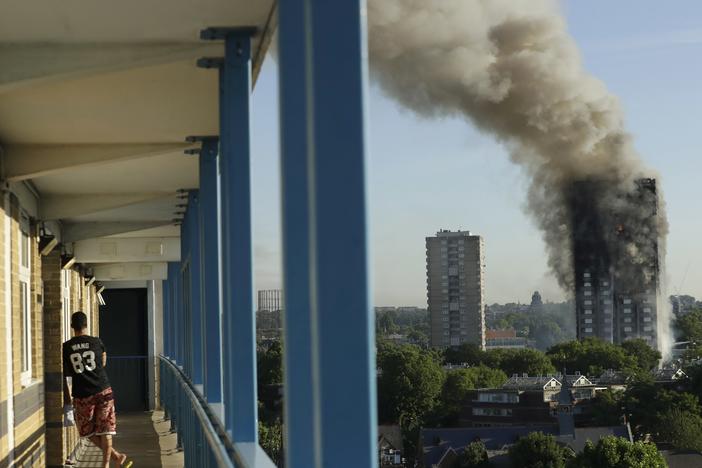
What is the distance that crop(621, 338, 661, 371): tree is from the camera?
59.0 meters

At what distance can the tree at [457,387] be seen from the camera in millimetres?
51838

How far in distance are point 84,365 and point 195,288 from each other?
7.44ft

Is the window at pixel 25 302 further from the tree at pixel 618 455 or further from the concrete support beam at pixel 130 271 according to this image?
the tree at pixel 618 455

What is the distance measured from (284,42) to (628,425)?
51.1m

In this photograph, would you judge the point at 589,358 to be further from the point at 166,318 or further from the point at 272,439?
the point at 166,318

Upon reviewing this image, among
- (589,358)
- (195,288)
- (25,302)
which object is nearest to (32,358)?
(25,302)

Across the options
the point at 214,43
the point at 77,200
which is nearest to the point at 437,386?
the point at 77,200

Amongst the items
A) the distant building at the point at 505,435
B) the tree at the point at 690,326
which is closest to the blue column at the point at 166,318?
the distant building at the point at 505,435

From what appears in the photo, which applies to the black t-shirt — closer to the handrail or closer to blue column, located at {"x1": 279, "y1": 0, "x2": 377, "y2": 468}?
the handrail

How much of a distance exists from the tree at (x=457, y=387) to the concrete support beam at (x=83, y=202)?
43652mm

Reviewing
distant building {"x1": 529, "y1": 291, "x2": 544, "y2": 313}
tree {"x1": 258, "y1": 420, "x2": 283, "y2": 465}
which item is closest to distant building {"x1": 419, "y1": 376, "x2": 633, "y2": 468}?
distant building {"x1": 529, "y1": 291, "x2": 544, "y2": 313}

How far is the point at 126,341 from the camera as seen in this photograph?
60.8ft

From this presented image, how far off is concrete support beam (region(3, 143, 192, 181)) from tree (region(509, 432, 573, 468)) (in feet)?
145

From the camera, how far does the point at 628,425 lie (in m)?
50.9
